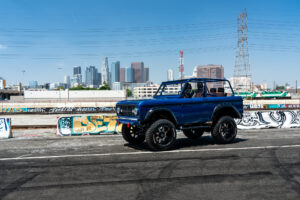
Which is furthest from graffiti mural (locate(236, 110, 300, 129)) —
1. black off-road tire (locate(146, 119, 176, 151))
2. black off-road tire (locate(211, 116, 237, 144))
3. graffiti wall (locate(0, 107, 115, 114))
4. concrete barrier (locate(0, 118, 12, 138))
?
graffiti wall (locate(0, 107, 115, 114))

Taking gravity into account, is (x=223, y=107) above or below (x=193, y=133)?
above

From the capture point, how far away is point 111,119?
13.0 meters

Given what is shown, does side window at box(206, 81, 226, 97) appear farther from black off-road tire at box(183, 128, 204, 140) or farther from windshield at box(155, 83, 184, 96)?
Answer: black off-road tire at box(183, 128, 204, 140)

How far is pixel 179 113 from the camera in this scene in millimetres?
8156

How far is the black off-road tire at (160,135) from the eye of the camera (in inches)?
305

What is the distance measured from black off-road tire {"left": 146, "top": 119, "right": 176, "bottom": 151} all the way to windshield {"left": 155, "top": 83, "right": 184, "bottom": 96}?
158cm

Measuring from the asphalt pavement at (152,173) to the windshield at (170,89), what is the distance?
80.1 inches

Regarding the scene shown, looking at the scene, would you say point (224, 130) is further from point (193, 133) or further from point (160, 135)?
point (160, 135)

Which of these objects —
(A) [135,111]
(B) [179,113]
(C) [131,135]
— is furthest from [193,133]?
(A) [135,111]

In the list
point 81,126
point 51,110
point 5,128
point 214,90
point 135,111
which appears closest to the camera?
point 135,111

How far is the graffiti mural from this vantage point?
1456 centimetres

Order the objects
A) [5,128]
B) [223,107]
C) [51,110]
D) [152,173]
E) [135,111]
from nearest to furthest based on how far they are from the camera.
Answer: [152,173] < [135,111] < [223,107] < [5,128] < [51,110]

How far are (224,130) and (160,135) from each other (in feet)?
8.90

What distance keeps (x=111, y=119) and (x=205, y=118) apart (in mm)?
5826
